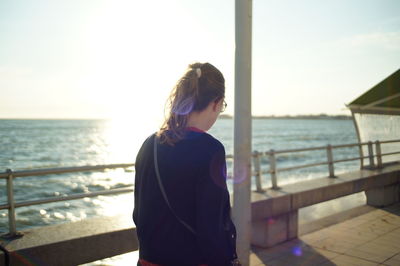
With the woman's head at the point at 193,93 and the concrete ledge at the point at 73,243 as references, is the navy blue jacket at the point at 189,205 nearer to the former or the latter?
the woman's head at the point at 193,93

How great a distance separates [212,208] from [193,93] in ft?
1.68

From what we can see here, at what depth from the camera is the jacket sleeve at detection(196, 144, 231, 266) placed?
1.57m

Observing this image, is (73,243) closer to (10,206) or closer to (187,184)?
(10,206)

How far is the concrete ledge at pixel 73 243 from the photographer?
362 centimetres

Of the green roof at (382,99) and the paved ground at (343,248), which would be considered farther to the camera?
the green roof at (382,99)

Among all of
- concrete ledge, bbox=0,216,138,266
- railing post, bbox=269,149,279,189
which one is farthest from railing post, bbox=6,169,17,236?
railing post, bbox=269,149,279,189

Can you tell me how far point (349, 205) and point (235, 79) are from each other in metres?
10.0

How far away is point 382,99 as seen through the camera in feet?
30.9

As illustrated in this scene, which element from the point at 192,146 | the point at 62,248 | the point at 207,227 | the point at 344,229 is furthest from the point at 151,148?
the point at 344,229

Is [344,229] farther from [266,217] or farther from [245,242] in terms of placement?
[245,242]

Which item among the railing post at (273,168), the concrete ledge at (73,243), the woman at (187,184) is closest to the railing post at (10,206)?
the concrete ledge at (73,243)

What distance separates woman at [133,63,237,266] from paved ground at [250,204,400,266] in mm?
3960

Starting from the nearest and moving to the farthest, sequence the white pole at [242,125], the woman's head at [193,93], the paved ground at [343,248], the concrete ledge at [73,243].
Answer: the woman's head at [193,93] < the concrete ledge at [73,243] < the white pole at [242,125] < the paved ground at [343,248]

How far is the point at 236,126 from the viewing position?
3922mm
